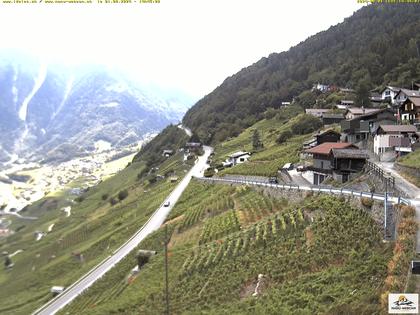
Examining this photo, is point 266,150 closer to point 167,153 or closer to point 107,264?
point 107,264

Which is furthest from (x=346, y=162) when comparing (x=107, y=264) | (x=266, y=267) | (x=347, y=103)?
(x=347, y=103)

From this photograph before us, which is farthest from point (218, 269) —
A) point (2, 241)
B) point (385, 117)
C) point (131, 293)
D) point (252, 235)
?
point (2, 241)

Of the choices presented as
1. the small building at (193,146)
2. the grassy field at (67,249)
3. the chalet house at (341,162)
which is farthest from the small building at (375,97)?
the small building at (193,146)

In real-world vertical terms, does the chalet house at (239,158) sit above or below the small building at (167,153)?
above

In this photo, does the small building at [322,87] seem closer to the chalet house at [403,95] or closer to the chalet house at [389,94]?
the chalet house at [389,94]

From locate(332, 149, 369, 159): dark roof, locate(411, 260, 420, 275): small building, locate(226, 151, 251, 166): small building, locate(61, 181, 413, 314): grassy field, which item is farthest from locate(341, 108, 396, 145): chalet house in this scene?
locate(411, 260, 420, 275): small building
